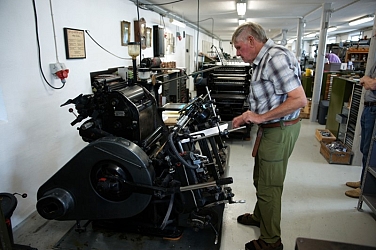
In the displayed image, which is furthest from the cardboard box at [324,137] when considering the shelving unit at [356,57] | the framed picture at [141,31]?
the shelving unit at [356,57]

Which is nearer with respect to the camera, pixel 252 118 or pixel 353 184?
pixel 252 118

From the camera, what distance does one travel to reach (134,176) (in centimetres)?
178

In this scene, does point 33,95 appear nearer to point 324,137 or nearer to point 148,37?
point 148,37

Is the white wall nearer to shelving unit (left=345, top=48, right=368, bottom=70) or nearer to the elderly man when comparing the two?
the elderly man

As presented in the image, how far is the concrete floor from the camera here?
2141 millimetres

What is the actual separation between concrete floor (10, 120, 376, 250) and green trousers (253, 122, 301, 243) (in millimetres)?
305

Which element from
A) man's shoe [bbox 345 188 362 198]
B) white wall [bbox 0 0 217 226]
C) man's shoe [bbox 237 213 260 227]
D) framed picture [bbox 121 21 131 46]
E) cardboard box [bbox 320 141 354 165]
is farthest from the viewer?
framed picture [bbox 121 21 131 46]

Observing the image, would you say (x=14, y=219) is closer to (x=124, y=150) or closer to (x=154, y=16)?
(x=124, y=150)

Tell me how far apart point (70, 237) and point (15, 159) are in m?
0.79

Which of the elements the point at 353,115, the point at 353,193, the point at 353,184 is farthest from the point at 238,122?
the point at 353,115

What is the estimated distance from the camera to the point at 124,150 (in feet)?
5.73

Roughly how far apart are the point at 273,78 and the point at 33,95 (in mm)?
2017

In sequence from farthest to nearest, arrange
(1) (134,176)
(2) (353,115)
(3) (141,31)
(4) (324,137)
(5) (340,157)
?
(3) (141,31), (4) (324,137), (2) (353,115), (5) (340,157), (1) (134,176)

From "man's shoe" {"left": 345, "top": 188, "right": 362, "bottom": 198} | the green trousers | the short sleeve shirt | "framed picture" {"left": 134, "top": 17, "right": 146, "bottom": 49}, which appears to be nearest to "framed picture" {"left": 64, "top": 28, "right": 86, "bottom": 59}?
"framed picture" {"left": 134, "top": 17, "right": 146, "bottom": 49}
